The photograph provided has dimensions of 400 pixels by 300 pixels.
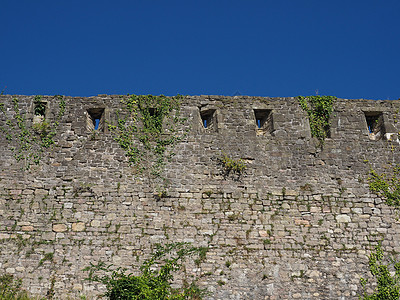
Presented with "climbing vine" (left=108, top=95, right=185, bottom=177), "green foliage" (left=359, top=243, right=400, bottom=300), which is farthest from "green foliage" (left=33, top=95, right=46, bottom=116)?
"green foliage" (left=359, top=243, right=400, bottom=300)

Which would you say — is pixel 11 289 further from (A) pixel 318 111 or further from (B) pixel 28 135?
(A) pixel 318 111

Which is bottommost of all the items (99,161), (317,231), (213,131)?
(317,231)

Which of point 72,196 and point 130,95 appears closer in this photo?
point 72,196

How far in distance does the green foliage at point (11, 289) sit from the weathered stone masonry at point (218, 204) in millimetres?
146

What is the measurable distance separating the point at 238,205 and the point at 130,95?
389cm

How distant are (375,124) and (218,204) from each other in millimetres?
4943

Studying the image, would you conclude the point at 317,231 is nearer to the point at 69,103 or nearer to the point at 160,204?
the point at 160,204

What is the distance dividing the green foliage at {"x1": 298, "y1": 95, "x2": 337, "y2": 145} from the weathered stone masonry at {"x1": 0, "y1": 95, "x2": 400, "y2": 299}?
0.62 feet

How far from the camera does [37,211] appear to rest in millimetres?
12367

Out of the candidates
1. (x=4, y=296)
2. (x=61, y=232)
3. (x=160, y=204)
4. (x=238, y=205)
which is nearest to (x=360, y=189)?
(x=238, y=205)

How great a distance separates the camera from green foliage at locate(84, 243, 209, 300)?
10.5 meters

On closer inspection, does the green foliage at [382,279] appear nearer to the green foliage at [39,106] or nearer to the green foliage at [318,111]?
the green foliage at [318,111]

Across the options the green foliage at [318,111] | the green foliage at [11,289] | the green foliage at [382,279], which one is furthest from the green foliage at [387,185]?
the green foliage at [11,289]

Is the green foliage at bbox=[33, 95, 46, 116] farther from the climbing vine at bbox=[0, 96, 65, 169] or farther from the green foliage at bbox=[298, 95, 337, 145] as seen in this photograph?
the green foliage at bbox=[298, 95, 337, 145]
